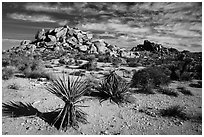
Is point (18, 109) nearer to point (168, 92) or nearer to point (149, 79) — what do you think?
point (149, 79)

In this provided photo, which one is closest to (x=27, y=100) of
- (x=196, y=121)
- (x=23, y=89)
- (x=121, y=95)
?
(x=23, y=89)

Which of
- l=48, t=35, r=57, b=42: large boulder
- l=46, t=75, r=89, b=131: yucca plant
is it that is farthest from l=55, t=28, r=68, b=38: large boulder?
l=46, t=75, r=89, b=131: yucca plant

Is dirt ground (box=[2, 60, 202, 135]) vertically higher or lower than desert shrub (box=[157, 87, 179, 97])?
lower

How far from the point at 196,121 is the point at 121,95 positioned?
309 centimetres

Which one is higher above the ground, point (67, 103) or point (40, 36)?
point (40, 36)

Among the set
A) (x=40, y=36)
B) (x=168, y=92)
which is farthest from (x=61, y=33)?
(x=168, y=92)

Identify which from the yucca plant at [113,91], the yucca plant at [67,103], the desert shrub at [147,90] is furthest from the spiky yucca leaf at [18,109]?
the desert shrub at [147,90]

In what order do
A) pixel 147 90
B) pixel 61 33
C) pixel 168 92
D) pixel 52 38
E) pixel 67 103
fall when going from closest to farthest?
pixel 67 103, pixel 168 92, pixel 147 90, pixel 52 38, pixel 61 33

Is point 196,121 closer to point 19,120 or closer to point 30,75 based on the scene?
point 19,120

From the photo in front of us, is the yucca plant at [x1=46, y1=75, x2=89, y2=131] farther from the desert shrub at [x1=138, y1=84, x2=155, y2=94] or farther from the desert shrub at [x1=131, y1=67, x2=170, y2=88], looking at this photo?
the desert shrub at [x1=131, y1=67, x2=170, y2=88]

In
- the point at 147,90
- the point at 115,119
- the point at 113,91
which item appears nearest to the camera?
the point at 115,119

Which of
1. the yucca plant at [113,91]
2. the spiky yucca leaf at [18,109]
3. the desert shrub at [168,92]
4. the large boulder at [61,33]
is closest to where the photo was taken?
the spiky yucca leaf at [18,109]

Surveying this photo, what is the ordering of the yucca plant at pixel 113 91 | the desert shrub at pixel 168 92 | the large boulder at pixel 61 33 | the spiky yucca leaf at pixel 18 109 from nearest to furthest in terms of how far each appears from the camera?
the spiky yucca leaf at pixel 18 109, the yucca plant at pixel 113 91, the desert shrub at pixel 168 92, the large boulder at pixel 61 33

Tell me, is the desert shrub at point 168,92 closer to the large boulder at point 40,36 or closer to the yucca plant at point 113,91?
the yucca plant at point 113,91
